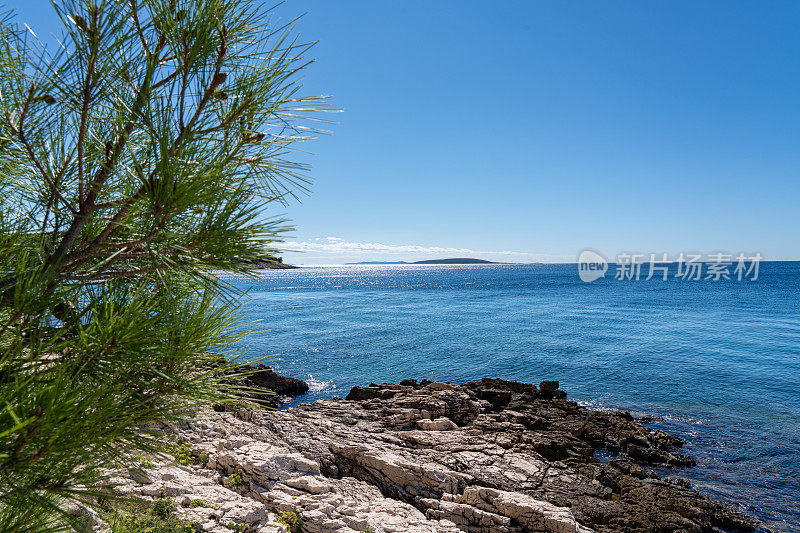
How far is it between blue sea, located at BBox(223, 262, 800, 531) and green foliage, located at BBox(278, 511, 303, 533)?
13.1ft

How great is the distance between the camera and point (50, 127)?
277cm

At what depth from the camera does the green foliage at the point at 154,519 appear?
18.2ft

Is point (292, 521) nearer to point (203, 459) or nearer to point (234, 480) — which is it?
point (234, 480)

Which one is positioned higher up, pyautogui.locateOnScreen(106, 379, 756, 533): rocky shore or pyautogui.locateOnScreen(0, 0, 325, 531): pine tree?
pyautogui.locateOnScreen(0, 0, 325, 531): pine tree

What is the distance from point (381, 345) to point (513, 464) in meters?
22.8

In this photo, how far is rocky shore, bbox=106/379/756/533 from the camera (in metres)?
7.49

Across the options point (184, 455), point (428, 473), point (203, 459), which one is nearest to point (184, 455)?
point (184, 455)

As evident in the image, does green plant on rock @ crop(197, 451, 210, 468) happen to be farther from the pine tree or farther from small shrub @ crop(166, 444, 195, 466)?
the pine tree

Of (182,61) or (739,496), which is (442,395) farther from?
(182,61)

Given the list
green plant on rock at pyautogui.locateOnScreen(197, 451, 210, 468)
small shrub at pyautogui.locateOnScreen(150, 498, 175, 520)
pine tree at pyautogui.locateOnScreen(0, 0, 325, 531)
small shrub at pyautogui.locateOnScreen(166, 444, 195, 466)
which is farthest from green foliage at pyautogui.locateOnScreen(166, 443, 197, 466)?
pine tree at pyautogui.locateOnScreen(0, 0, 325, 531)

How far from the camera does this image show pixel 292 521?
23.4 feet

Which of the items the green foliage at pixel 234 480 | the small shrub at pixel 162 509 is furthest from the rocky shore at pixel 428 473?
the small shrub at pixel 162 509

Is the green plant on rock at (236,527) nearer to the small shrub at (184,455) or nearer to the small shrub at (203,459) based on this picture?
the small shrub at (184,455)

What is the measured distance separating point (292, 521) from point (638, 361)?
91.8 ft
